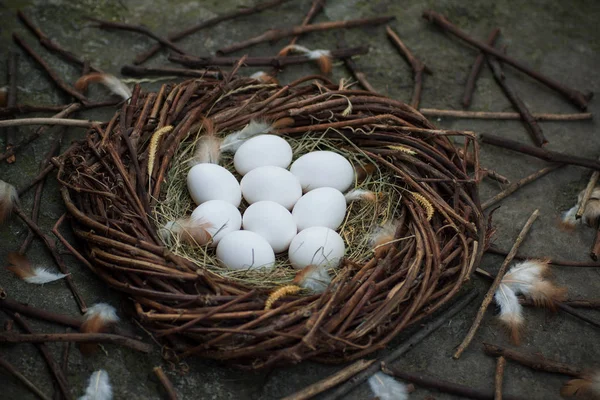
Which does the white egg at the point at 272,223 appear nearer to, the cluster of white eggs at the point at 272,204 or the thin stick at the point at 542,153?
the cluster of white eggs at the point at 272,204

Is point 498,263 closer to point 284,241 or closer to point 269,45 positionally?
point 284,241

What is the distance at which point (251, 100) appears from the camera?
2480 mm

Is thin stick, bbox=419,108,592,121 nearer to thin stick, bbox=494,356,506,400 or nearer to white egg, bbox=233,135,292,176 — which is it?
white egg, bbox=233,135,292,176

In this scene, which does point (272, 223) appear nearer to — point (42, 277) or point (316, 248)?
point (316, 248)

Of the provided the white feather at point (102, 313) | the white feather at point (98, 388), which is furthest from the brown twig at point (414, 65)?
the white feather at point (98, 388)

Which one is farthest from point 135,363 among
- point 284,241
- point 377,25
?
point 377,25

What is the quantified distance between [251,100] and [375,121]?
0.44 m

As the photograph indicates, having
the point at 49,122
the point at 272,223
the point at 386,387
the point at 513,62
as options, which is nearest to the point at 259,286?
the point at 272,223

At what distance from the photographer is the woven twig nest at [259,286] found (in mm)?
1839

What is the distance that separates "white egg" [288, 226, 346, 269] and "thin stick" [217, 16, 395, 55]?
3.46ft

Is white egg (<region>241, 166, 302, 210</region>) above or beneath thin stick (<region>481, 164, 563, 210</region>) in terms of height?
above

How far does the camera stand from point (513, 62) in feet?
9.79

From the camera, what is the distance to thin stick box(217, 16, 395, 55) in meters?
2.90

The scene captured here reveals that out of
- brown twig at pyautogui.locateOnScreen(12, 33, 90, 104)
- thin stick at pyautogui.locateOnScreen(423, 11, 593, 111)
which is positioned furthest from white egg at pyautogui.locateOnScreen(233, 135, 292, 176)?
thin stick at pyautogui.locateOnScreen(423, 11, 593, 111)
